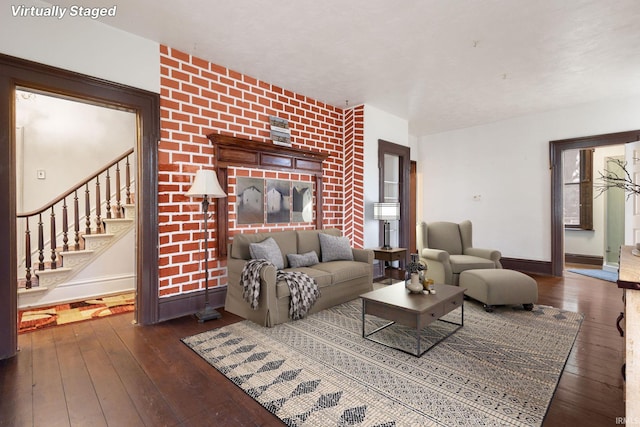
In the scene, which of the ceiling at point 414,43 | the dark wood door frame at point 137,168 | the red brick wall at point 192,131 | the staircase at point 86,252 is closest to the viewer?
the dark wood door frame at point 137,168

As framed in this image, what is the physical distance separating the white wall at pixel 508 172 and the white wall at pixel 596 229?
5.81 feet

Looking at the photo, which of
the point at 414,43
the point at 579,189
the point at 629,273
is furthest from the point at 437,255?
the point at 579,189

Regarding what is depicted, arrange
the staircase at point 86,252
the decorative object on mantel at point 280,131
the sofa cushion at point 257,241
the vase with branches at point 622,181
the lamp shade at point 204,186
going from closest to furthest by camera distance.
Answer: the vase with branches at point 622,181 < the lamp shade at point 204,186 < the sofa cushion at point 257,241 < the staircase at point 86,252 < the decorative object on mantel at point 280,131

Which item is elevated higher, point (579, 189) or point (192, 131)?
point (192, 131)

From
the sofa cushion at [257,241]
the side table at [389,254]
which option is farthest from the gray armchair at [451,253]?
the sofa cushion at [257,241]

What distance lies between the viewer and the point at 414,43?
3.31 metres

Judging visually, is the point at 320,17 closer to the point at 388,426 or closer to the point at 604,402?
the point at 388,426

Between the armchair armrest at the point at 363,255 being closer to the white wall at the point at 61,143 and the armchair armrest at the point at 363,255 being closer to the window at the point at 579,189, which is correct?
the white wall at the point at 61,143

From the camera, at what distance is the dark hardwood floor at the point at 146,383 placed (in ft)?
5.92

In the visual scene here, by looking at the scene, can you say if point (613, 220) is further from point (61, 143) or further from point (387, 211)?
point (61, 143)

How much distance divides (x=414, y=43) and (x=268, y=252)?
9.02ft

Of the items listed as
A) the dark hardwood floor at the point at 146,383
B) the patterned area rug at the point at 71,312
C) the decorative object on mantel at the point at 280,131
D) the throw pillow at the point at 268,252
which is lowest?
the dark hardwood floor at the point at 146,383

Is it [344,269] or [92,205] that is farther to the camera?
[92,205]

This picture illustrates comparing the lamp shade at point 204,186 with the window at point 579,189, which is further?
the window at point 579,189
